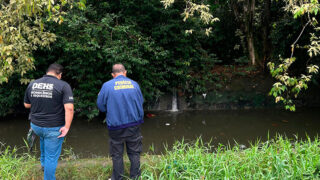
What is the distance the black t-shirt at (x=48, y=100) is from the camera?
355cm

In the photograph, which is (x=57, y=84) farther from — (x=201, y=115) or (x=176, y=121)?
(x=201, y=115)

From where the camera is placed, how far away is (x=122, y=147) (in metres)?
3.71

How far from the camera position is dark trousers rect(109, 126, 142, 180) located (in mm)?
3642

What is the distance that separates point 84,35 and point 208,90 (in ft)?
18.3

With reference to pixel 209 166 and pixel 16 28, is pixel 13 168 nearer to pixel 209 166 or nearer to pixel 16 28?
pixel 16 28

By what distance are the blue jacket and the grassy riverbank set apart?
793mm

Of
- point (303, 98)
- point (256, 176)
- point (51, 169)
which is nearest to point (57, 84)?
point (51, 169)

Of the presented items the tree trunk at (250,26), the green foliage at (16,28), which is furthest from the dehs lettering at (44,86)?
the tree trunk at (250,26)

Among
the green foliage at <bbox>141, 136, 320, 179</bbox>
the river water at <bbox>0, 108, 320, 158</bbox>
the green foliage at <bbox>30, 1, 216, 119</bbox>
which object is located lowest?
the river water at <bbox>0, 108, 320, 158</bbox>

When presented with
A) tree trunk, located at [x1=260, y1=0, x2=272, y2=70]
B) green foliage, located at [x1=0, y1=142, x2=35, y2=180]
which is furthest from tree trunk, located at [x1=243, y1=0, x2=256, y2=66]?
green foliage, located at [x1=0, y1=142, x2=35, y2=180]

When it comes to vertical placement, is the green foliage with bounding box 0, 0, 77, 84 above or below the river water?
above

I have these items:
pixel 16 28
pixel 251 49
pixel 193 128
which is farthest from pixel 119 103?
pixel 251 49

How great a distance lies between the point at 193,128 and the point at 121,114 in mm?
5470

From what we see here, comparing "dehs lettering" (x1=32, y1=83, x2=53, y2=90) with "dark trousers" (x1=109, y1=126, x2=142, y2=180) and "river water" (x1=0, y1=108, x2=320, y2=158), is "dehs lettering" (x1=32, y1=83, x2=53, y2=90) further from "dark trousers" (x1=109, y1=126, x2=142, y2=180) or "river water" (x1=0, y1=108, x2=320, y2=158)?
"river water" (x1=0, y1=108, x2=320, y2=158)
